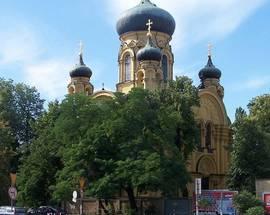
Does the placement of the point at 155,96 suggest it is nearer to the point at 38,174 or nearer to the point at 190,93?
the point at 190,93

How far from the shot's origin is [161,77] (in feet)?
175

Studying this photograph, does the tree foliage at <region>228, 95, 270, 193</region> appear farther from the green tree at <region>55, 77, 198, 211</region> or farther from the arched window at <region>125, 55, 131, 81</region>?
the arched window at <region>125, 55, 131, 81</region>

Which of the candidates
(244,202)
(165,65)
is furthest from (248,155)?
(165,65)

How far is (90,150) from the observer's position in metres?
39.9

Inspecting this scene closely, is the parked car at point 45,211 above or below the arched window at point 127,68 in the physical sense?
below

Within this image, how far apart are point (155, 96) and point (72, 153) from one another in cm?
812

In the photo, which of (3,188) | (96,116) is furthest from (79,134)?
(3,188)

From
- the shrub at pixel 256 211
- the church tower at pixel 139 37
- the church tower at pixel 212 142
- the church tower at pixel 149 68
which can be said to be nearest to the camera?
the shrub at pixel 256 211

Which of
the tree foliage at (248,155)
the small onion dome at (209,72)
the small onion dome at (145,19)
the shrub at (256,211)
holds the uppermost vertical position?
the small onion dome at (145,19)

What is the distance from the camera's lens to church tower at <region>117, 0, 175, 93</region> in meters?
57.3

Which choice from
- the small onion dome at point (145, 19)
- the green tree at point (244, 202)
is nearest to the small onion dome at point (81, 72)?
the small onion dome at point (145, 19)

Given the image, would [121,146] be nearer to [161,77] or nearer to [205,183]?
[161,77]

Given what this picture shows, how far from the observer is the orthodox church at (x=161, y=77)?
174 feet

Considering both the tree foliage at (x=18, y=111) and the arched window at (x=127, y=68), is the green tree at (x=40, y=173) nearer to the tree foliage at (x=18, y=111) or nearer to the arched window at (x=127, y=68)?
the tree foliage at (x=18, y=111)
